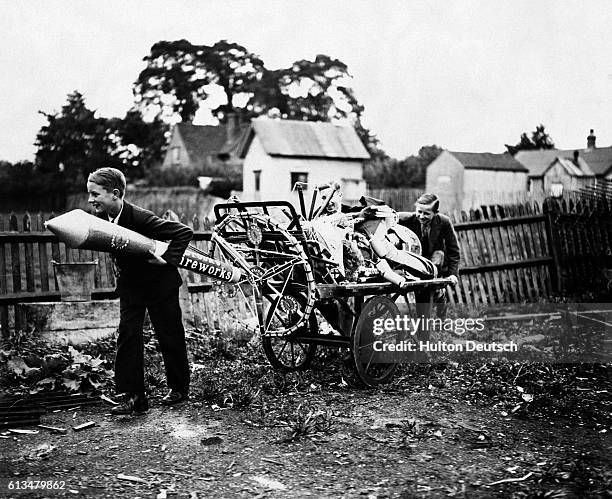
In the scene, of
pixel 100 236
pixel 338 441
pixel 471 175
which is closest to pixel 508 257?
pixel 338 441

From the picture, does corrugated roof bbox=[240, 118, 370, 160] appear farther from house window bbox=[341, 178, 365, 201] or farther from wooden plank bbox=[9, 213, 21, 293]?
wooden plank bbox=[9, 213, 21, 293]

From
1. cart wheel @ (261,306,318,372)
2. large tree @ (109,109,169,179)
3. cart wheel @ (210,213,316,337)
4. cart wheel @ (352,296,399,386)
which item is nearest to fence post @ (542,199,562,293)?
cart wheel @ (352,296,399,386)

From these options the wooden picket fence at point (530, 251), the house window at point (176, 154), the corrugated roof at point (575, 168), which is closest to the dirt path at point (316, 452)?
the wooden picket fence at point (530, 251)

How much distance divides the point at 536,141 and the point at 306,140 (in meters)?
41.5

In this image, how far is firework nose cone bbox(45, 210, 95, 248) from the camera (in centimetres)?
491

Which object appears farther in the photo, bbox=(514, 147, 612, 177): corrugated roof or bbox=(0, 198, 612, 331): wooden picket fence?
bbox=(514, 147, 612, 177): corrugated roof

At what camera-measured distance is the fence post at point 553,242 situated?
12.6 metres

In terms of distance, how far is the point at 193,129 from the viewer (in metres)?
58.9

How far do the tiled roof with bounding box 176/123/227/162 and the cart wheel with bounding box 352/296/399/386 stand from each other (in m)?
52.1

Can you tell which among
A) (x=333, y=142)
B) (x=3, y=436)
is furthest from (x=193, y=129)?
(x=3, y=436)

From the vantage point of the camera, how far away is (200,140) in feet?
192

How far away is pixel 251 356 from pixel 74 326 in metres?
2.06

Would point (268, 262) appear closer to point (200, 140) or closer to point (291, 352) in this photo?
point (291, 352)

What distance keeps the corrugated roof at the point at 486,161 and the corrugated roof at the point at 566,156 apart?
10.8 feet
